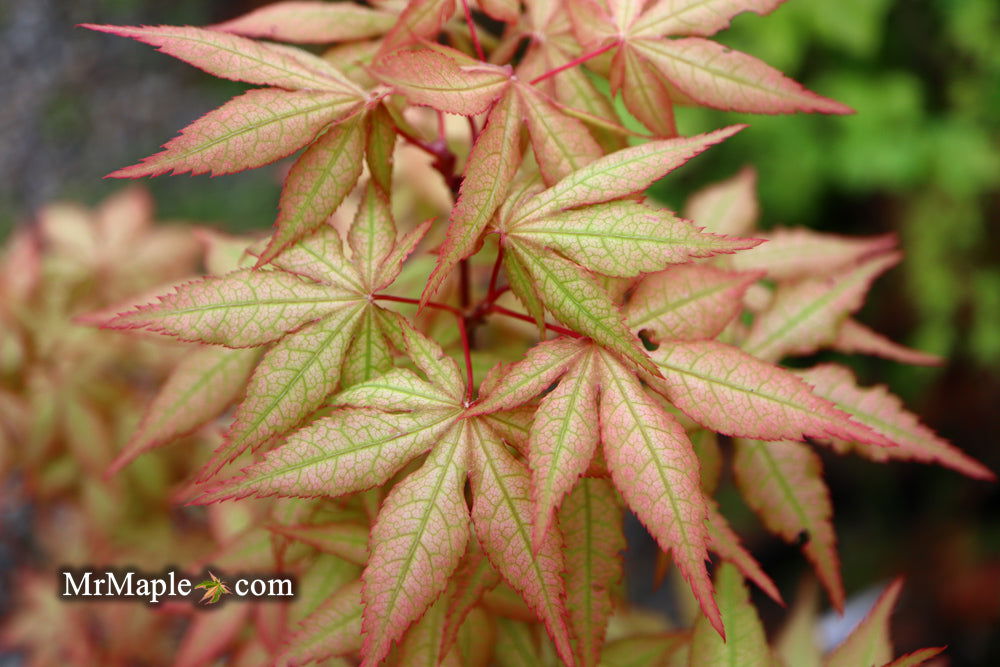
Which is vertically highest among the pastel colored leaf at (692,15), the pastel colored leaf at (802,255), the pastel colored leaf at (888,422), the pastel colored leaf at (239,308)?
the pastel colored leaf at (692,15)

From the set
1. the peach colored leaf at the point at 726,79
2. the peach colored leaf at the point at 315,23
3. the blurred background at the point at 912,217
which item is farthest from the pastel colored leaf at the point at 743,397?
the blurred background at the point at 912,217

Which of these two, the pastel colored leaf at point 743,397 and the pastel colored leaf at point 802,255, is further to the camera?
the pastel colored leaf at point 802,255

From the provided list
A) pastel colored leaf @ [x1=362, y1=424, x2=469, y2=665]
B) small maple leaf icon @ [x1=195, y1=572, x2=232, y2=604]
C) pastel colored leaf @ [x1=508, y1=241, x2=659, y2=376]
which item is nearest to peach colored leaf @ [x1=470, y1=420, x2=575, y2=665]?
pastel colored leaf @ [x1=362, y1=424, x2=469, y2=665]

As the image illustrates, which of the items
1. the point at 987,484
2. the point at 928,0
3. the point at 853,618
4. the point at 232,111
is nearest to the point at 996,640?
the point at 987,484

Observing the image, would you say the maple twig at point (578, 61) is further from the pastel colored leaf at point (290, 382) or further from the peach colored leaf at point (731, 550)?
the peach colored leaf at point (731, 550)

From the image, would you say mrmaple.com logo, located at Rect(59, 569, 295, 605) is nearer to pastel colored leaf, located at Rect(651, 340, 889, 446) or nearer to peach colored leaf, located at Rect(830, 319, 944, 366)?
pastel colored leaf, located at Rect(651, 340, 889, 446)

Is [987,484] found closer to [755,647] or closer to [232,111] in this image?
[755,647]

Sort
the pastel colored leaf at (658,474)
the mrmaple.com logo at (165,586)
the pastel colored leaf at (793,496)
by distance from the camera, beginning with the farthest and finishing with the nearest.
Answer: the mrmaple.com logo at (165,586) → the pastel colored leaf at (793,496) → the pastel colored leaf at (658,474)

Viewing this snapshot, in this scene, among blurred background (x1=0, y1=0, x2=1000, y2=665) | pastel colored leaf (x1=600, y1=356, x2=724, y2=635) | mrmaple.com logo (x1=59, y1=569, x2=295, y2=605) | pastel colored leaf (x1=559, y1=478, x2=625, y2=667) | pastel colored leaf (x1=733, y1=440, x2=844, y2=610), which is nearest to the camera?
pastel colored leaf (x1=600, y1=356, x2=724, y2=635)
